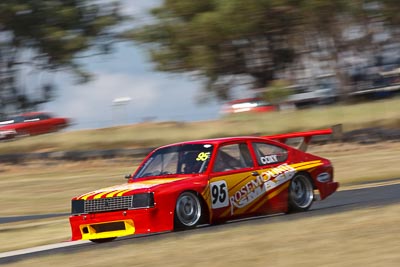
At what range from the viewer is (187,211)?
11922 millimetres

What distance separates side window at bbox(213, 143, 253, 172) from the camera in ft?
41.8

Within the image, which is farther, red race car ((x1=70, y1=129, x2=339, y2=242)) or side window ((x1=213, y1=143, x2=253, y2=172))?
side window ((x1=213, y1=143, x2=253, y2=172))

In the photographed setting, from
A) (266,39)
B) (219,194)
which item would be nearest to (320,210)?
(219,194)

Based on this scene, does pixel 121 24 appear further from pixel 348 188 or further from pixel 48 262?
pixel 48 262

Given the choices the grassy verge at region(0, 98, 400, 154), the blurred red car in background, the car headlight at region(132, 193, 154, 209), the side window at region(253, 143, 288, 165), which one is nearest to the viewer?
the car headlight at region(132, 193, 154, 209)

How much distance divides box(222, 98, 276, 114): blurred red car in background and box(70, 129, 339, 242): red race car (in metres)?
23.7

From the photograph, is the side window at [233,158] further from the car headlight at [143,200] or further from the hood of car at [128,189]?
the car headlight at [143,200]

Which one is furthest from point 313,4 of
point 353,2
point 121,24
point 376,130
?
point 121,24

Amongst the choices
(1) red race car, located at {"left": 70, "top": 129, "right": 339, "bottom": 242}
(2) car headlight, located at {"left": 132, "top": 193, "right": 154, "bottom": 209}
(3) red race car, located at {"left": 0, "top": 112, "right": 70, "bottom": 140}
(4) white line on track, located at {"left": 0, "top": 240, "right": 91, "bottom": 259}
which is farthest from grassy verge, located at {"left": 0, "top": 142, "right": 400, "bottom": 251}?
(3) red race car, located at {"left": 0, "top": 112, "right": 70, "bottom": 140}

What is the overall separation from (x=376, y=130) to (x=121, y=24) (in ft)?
39.8

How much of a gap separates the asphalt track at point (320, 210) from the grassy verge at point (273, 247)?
2.66 ft

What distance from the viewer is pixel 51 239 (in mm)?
13398

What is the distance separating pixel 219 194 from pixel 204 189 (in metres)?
0.30

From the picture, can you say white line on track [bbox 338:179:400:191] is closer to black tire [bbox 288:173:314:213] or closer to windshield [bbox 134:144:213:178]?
black tire [bbox 288:173:314:213]
